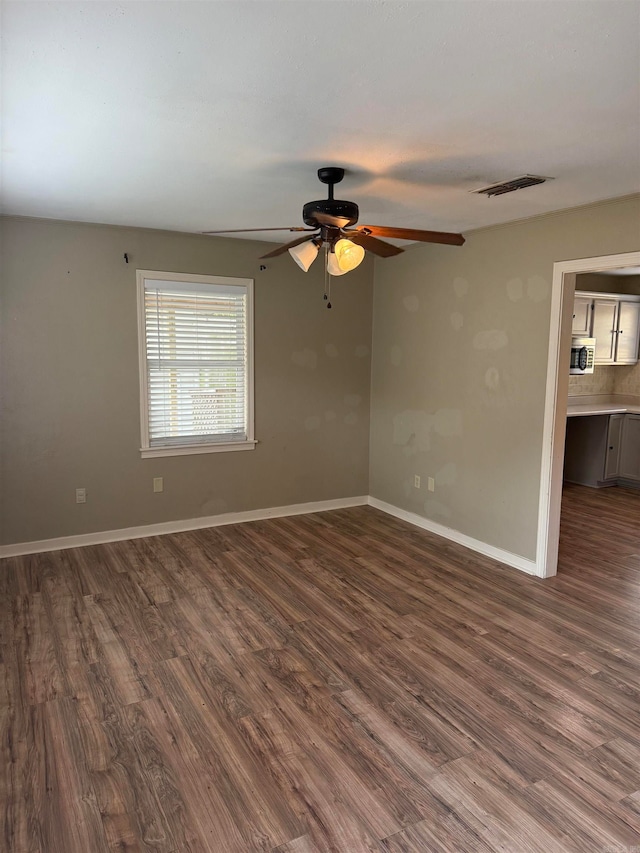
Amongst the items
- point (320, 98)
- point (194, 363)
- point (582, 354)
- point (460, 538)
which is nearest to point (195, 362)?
point (194, 363)

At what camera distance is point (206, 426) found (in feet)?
16.6

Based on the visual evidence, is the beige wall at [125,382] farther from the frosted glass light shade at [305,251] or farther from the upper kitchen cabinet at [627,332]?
the upper kitchen cabinet at [627,332]

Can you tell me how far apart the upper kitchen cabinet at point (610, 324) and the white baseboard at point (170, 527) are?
3.31 meters

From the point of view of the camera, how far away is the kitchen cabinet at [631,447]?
6449 mm

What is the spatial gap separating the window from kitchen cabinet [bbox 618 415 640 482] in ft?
14.1

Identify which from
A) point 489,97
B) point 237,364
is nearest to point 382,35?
point 489,97

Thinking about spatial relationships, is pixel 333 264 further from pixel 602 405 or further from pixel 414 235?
pixel 602 405

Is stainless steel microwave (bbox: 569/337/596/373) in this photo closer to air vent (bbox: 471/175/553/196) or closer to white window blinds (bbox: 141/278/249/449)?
air vent (bbox: 471/175/553/196)

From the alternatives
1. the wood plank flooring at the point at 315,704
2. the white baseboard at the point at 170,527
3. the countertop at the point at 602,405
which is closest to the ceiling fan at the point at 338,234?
the wood plank flooring at the point at 315,704

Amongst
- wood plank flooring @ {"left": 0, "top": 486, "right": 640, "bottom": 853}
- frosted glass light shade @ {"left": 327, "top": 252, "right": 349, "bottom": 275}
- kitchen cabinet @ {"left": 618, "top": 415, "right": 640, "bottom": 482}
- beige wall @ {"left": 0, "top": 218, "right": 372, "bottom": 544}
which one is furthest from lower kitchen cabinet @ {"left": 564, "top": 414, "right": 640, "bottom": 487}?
frosted glass light shade @ {"left": 327, "top": 252, "right": 349, "bottom": 275}

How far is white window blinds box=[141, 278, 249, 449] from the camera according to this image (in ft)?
15.6

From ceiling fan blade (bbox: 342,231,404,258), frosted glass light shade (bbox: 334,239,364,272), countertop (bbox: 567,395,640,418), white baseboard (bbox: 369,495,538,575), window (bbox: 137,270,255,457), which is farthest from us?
countertop (bbox: 567,395,640,418)

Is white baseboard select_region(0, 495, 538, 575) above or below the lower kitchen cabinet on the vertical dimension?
below

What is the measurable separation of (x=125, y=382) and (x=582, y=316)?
5.08 m
